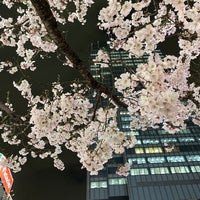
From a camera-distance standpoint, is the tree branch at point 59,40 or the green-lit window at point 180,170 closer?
the tree branch at point 59,40

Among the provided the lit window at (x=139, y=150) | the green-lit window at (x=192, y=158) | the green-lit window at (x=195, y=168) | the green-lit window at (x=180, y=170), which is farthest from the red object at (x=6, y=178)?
the green-lit window at (x=192, y=158)

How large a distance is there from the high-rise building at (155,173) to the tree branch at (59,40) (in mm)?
56669

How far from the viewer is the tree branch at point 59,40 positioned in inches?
164

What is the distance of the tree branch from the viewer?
4.17m

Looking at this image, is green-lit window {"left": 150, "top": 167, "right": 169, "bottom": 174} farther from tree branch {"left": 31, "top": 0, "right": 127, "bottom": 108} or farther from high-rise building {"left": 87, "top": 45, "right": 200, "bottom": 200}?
tree branch {"left": 31, "top": 0, "right": 127, "bottom": 108}

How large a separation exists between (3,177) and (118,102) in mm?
59993

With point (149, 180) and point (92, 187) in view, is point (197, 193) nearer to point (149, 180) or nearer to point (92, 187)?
point (149, 180)

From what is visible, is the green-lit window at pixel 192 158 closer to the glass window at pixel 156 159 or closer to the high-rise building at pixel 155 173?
the high-rise building at pixel 155 173

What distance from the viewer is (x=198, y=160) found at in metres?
77.8

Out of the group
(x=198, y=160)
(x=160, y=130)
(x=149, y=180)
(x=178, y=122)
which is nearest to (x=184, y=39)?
(x=178, y=122)

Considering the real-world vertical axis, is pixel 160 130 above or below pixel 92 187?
above

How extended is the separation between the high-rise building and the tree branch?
5667 centimetres

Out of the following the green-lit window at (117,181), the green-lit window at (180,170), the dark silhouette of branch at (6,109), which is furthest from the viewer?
the green-lit window at (117,181)

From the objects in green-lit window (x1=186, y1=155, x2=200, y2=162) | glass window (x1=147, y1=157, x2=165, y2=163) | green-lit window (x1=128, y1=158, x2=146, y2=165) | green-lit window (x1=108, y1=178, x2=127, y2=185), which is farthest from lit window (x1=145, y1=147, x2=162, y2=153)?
green-lit window (x1=108, y1=178, x2=127, y2=185)
